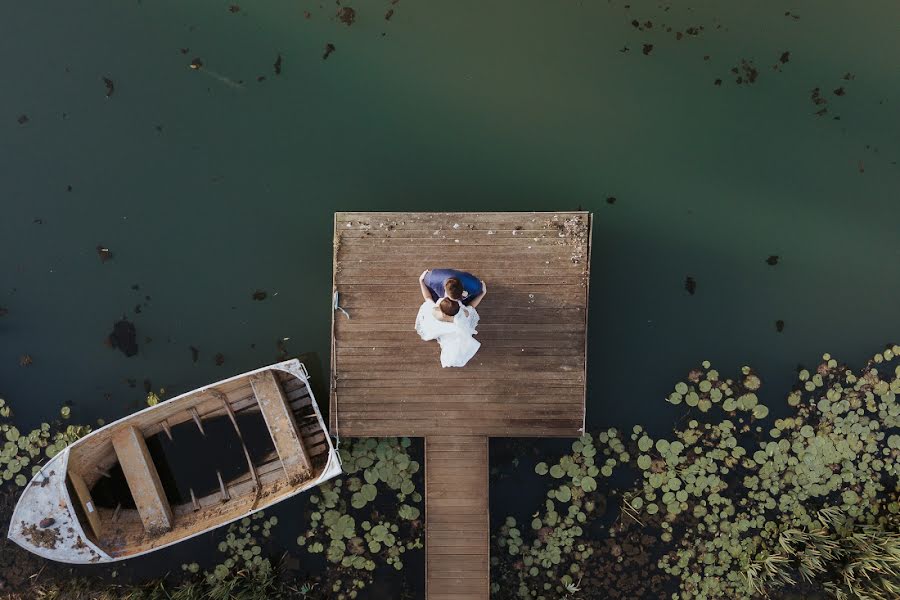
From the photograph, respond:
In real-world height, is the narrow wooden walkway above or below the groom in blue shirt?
below

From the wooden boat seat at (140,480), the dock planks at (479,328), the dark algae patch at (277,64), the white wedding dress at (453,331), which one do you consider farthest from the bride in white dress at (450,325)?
the wooden boat seat at (140,480)

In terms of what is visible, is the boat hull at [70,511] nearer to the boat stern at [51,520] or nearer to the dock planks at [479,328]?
the boat stern at [51,520]

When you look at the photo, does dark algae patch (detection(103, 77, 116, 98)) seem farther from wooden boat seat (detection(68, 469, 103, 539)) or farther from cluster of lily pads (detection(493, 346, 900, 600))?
cluster of lily pads (detection(493, 346, 900, 600))

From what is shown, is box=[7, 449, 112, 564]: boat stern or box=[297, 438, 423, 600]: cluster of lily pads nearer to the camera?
box=[7, 449, 112, 564]: boat stern

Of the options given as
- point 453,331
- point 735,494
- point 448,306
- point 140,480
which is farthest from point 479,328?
point 140,480

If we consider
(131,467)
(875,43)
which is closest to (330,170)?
(131,467)

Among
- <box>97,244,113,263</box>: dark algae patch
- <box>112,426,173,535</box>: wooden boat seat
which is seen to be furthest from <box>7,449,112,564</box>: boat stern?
<box>97,244,113,263</box>: dark algae patch
